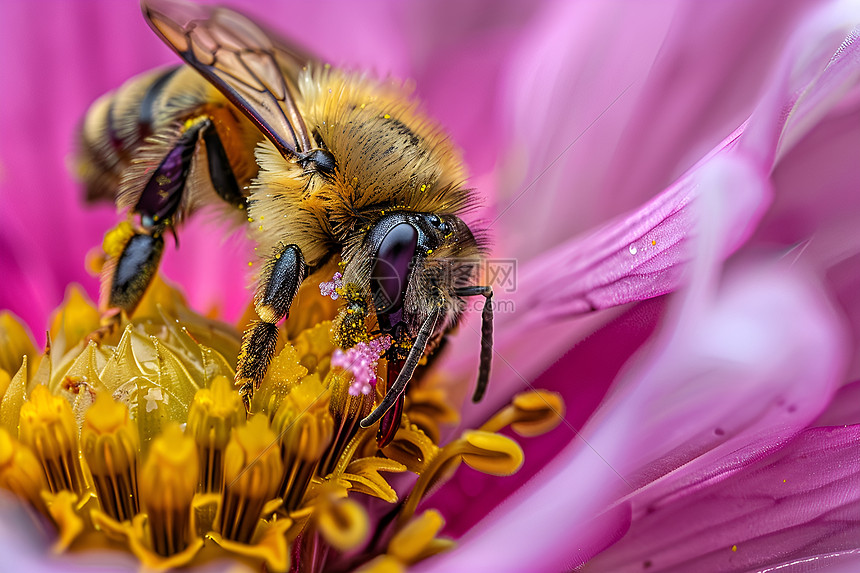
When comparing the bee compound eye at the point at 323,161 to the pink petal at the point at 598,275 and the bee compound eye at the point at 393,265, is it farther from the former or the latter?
the pink petal at the point at 598,275

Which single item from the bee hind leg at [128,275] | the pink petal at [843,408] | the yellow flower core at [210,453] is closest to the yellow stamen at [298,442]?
the yellow flower core at [210,453]

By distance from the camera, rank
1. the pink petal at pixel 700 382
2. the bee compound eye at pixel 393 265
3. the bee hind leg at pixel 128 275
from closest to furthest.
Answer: the pink petal at pixel 700 382
the bee compound eye at pixel 393 265
the bee hind leg at pixel 128 275

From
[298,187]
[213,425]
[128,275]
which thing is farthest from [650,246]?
[128,275]

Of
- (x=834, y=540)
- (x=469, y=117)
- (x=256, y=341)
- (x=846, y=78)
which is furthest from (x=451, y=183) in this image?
(x=469, y=117)

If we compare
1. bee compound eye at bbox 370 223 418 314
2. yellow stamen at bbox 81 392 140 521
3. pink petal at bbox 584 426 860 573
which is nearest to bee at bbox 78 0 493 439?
bee compound eye at bbox 370 223 418 314

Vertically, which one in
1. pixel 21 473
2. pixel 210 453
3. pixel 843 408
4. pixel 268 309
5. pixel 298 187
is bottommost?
pixel 21 473

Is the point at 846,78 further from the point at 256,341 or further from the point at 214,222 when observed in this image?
the point at 214,222

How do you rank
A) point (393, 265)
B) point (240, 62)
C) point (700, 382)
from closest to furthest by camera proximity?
point (700, 382) < point (393, 265) < point (240, 62)

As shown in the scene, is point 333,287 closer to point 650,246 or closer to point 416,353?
point 416,353
